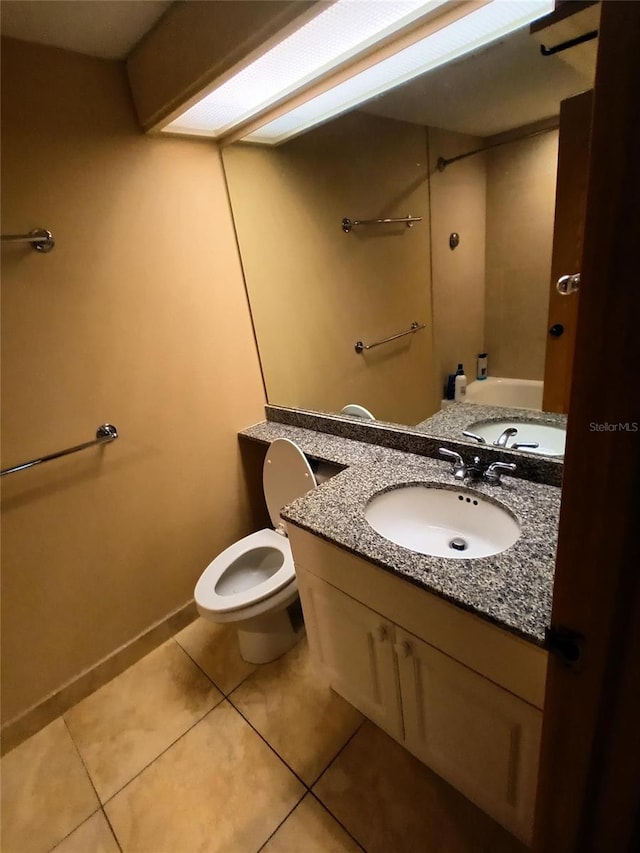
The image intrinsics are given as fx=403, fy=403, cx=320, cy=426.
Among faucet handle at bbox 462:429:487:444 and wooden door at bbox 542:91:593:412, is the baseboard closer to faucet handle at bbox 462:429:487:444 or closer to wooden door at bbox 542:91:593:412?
faucet handle at bbox 462:429:487:444

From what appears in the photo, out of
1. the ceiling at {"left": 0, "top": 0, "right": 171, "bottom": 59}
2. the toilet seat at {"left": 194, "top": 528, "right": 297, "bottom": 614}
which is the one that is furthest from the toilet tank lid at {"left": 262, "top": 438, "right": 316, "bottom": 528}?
the ceiling at {"left": 0, "top": 0, "right": 171, "bottom": 59}

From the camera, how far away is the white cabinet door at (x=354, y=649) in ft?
3.71

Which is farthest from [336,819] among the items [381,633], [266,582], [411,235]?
[411,235]

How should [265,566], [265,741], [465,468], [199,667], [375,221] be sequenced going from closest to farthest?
[465,468] < [265,741] < [375,221] < [199,667] < [265,566]

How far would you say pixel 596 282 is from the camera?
0.45 meters

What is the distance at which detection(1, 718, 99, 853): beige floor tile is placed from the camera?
124 centimetres

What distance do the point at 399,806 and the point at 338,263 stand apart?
1.92 meters

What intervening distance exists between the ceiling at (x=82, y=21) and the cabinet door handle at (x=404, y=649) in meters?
1.81

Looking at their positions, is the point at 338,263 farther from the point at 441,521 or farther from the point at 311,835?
the point at 311,835

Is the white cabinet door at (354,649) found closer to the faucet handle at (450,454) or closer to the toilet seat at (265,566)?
the toilet seat at (265,566)

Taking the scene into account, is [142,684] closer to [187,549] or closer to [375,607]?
[187,549]

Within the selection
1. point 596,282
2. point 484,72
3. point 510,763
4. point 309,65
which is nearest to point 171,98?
point 309,65

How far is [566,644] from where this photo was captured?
23.5 inches

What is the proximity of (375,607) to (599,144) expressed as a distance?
1033 millimetres
